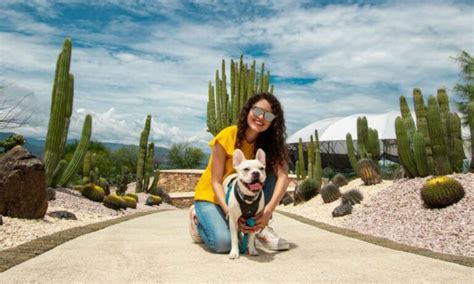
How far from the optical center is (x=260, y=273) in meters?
3.77

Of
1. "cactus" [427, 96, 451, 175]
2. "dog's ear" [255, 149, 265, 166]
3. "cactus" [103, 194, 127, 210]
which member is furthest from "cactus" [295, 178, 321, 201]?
"dog's ear" [255, 149, 265, 166]

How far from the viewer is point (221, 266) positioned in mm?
3996

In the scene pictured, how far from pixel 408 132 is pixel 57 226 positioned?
31.7 ft

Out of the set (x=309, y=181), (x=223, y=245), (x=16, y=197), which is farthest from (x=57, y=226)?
(x=309, y=181)

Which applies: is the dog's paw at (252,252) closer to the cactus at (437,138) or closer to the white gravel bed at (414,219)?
the white gravel bed at (414,219)

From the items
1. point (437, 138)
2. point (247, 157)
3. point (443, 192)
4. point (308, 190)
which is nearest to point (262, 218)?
point (247, 157)

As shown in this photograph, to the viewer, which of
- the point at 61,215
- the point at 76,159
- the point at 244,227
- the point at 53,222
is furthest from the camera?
the point at 76,159

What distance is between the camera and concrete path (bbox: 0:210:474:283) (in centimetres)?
365

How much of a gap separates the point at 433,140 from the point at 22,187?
933 centimetres

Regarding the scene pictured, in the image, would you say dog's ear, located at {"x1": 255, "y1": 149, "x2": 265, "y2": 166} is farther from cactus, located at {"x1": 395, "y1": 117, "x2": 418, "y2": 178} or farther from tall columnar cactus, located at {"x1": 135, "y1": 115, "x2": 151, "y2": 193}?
tall columnar cactus, located at {"x1": 135, "y1": 115, "x2": 151, "y2": 193}

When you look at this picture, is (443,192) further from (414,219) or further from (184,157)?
(184,157)

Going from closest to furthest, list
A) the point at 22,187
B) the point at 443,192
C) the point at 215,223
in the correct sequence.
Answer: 1. the point at 215,223
2. the point at 22,187
3. the point at 443,192

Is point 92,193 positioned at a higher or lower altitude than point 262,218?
lower

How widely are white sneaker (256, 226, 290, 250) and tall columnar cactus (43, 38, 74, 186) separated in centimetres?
908
